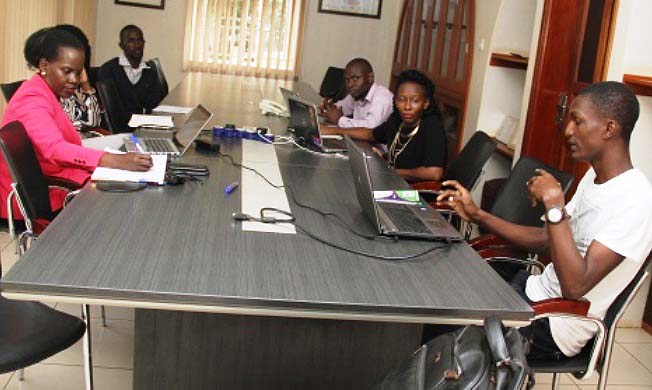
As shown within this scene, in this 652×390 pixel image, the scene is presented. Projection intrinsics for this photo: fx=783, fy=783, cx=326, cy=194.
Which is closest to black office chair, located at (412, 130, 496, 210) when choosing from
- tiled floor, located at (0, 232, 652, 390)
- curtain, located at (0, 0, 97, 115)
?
tiled floor, located at (0, 232, 652, 390)

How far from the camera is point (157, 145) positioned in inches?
136

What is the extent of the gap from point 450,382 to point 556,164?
3308 millimetres

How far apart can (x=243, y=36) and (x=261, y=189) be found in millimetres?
6611

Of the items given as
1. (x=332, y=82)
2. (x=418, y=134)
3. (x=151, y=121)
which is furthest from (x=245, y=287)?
(x=332, y=82)

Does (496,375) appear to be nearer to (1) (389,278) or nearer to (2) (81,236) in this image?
(1) (389,278)

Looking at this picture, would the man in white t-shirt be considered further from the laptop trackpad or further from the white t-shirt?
the laptop trackpad

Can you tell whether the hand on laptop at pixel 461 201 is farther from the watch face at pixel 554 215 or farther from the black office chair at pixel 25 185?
the black office chair at pixel 25 185

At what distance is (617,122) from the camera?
92.1 inches

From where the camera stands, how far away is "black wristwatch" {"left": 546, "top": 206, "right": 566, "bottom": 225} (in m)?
2.26

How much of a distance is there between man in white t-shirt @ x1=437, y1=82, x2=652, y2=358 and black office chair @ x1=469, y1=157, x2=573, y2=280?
477 millimetres

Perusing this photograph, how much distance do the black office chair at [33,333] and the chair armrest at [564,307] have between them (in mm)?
1331

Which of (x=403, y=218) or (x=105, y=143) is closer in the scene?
(x=403, y=218)

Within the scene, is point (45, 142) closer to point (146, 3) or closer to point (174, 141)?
point (174, 141)

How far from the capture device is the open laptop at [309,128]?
12.7ft
